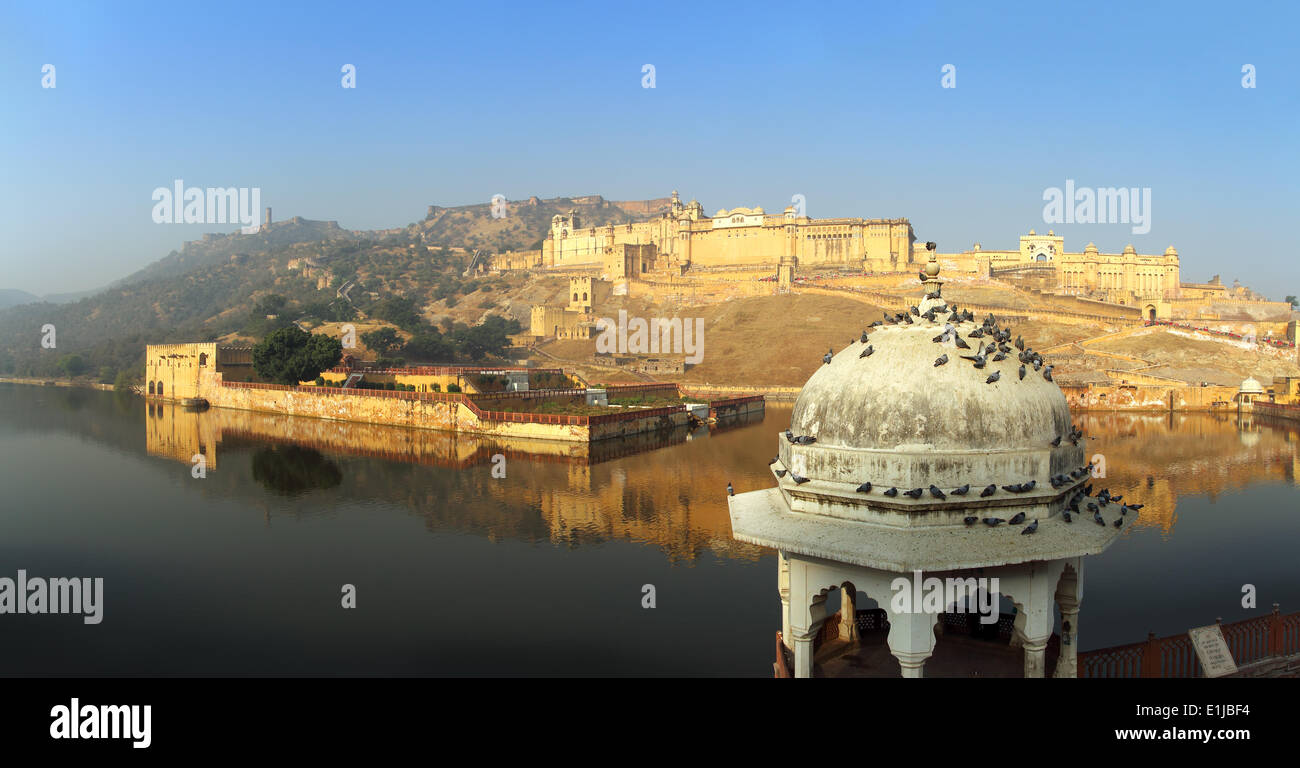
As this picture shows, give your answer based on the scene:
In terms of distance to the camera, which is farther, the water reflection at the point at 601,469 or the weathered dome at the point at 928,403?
the water reflection at the point at 601,469

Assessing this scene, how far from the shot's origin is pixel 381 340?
6253 centimetres

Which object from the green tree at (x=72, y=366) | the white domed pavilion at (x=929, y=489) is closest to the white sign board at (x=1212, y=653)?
the white domed pavilion at (x=929, y=489)

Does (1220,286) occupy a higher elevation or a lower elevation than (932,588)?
higher

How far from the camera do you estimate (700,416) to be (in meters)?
46.2

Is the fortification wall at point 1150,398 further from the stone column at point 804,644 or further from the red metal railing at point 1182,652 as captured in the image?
the stone column at point 804,644

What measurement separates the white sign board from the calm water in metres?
4.46

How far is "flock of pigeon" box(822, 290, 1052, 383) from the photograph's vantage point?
24.6 feet

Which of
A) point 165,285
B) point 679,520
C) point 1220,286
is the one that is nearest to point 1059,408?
point 679,520

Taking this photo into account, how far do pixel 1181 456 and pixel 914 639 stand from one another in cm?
3168

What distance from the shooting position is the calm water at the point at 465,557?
1217cm

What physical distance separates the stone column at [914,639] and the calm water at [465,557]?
14.8 feet

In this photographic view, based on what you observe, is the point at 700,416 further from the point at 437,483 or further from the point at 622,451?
the point at 437,483

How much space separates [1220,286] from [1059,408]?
102 metres

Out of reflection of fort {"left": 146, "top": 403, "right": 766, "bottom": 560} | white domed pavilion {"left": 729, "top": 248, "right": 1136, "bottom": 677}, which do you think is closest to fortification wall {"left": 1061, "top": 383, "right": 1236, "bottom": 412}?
reflection of fort {"left": 146, "top": 403, "right": 766, "bottom": 560}
